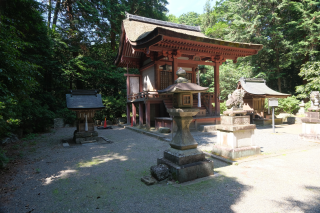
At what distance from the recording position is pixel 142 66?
1248 centimetres

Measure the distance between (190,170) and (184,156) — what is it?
0.30m

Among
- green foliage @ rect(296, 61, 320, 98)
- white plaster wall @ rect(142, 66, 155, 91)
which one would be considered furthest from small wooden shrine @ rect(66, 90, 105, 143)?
green foliage @ rect(296, 61, 320, 98)

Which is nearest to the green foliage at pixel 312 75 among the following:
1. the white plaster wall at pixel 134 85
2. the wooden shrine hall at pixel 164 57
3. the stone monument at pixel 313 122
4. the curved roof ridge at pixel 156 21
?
the wooden shrine hall at pixel 164 57

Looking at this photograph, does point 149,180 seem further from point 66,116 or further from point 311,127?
point 66,116

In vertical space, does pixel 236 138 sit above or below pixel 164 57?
below

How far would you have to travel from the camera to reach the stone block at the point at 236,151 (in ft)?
15.1

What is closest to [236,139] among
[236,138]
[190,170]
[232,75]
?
[236,138]

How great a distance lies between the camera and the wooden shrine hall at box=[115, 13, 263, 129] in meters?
8.26

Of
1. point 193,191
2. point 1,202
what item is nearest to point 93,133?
point 1,202

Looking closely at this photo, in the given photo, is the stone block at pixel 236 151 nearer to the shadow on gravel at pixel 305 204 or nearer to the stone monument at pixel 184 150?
the stone monument at pixel 184 150

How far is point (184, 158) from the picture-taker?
141 inches

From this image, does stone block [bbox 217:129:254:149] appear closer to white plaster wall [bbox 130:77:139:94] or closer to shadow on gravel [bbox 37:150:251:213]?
shadow on gravel [bbox 37:150:251:213]

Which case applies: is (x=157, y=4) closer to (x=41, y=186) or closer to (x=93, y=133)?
(x=93, y=133)

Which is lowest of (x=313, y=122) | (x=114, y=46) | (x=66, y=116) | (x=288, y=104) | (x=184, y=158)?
(x=184, y=158)
